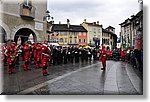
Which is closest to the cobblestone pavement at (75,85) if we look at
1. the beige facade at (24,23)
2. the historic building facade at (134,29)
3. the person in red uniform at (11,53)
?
the historic building facade at (134,29)

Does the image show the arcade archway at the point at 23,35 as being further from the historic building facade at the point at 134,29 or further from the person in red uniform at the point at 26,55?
the historic building facade at the point at 134,29

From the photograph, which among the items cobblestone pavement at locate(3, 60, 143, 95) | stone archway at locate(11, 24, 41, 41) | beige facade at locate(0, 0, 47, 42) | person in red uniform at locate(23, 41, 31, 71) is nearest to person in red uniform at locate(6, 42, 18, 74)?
cobblestone pavement at locate(3, 60, 143, 95)

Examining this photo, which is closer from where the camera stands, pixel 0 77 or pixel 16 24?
pixel 0 77

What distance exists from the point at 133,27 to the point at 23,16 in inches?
283

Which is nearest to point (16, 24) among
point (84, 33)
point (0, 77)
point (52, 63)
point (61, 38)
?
point (52, 63)

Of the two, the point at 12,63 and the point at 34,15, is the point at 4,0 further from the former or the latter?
the point at 34,15

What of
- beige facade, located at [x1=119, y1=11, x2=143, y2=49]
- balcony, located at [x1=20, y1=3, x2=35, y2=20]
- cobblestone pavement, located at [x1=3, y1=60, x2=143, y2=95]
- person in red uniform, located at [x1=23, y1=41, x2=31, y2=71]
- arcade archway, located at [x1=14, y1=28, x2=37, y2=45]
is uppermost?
balcony, located at [x1=20, y1=3, x2=35, y2=20]

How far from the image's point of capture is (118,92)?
3674 millimetres

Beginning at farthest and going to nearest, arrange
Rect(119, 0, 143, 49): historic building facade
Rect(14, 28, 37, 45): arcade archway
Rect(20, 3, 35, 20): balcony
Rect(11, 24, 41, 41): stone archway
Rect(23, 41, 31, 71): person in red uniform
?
Rect(14, 28, 37, 45): arcade archway
Rect(11, 24, 41, 41): stone archway
Rect(20, 3, 35, 20): balcony
Rect(23, 41, 31, 71): person in red uniform
Rect(119, 0, 143, 49): historic building facade

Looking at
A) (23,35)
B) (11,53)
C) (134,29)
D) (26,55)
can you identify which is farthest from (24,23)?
(134,29)

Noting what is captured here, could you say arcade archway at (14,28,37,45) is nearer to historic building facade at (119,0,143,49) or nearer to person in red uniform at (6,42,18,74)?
person in red uniform at (6,42,18,74)

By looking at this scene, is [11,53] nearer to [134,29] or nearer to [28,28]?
[134,29]

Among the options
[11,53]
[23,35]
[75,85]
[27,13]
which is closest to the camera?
[75,85]

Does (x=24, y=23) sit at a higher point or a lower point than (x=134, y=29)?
higher
